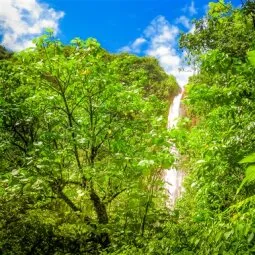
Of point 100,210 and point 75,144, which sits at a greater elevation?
point 75,144

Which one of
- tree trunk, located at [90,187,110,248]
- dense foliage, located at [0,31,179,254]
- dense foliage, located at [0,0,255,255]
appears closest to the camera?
dense foliage, located at [0,0,255,255]

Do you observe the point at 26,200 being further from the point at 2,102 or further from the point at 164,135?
the point at 164,135

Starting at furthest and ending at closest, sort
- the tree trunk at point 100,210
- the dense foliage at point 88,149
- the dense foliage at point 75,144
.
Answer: the tree trunk at point 100,210 → the dense foliage at point 75,144 → the dense foliage at point 88,149

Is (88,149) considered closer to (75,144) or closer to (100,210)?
(75,144)

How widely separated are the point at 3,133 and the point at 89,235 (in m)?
2.80

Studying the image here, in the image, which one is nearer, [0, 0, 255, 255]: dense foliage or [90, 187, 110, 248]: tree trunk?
[0, 0, 255, 255]: dense foliage

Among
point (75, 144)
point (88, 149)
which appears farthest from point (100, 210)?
point (75, 144)

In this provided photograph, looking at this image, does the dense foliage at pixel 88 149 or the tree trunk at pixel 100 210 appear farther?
the tree trunk at pixel 100 210

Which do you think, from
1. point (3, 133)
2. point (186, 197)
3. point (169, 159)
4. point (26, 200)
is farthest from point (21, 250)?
point (186, 197)

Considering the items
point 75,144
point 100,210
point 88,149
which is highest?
point 88,149

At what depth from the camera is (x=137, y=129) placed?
23.5 feet

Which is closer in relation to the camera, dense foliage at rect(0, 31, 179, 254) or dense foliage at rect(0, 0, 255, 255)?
dense foliage at rect(0, 0, 255, 255)

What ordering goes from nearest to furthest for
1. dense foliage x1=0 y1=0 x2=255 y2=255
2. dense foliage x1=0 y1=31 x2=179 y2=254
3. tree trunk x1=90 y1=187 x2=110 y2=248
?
dense foliage x1=0 y1=0 x2=255 y2=255, dense foliage x1=0 y1=31 x2=179 y2=254, tree trunk x1=90 y1=187 x2=110 y2=248

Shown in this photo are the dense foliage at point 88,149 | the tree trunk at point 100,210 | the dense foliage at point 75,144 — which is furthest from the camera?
the tree trunk at point 100,210
